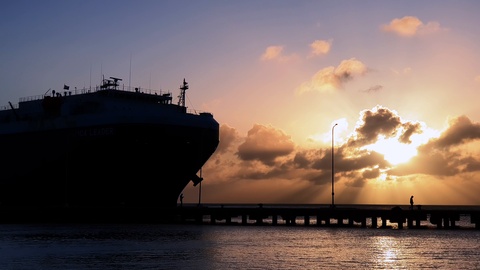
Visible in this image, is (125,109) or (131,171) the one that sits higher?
(125,109)

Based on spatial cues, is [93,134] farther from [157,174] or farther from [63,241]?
[63,241]

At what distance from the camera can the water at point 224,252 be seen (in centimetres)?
3572

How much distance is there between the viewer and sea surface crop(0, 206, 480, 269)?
35.7m

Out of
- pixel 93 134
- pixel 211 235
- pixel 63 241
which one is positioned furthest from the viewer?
pixel 93 134

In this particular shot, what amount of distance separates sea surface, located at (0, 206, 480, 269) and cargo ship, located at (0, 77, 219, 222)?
17979mm

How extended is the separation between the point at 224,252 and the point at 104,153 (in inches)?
1465

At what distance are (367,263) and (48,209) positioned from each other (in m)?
51.9

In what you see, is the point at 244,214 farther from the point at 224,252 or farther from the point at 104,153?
the point at 224,252

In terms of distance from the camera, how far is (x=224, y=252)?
1700 inches

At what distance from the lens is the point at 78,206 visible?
81375 millimetres

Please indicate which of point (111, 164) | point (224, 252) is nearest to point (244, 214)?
point (111, 164)

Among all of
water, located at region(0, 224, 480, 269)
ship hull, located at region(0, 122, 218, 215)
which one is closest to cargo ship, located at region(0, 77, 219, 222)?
ship hull, located at region(0, 122, 218, 215)

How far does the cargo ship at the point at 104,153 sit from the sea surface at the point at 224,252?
17979 mm

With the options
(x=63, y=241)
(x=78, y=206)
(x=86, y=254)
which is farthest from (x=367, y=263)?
(x=78, y=206)
